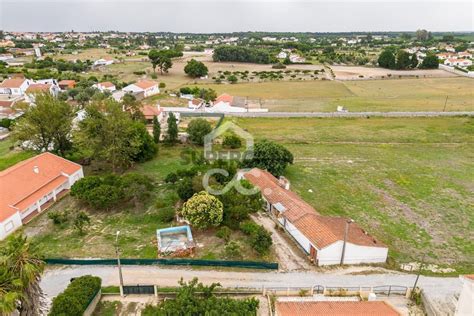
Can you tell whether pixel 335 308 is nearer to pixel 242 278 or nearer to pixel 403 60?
pixel 242 278

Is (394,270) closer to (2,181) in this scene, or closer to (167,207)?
(167,207)

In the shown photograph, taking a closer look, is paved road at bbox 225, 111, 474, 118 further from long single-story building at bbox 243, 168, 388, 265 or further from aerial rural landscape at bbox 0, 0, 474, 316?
long single-story building at bbox 243, 168, 388, 265

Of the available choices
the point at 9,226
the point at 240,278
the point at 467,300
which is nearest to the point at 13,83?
the point at 9,226

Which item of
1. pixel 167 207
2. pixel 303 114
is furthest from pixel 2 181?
pixel 303 114

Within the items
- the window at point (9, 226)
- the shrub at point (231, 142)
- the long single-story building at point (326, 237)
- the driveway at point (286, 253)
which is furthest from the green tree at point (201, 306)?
the shrub at point (231, 142)

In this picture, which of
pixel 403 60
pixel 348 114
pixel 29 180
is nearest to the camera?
pixel 29 180

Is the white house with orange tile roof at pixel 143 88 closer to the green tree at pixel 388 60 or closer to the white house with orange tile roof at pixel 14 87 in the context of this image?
the white house with orange tile roof at pixel 14 87
